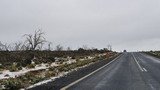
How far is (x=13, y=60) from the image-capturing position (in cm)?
3191

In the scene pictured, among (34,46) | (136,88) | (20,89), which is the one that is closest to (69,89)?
(20,89)

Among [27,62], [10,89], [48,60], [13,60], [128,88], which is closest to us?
[10,89]

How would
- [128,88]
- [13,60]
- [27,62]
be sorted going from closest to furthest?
[128,88]
[27,62]
[13,60]

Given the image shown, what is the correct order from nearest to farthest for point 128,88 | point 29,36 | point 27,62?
point 128,88, point 27,62, point 29,36

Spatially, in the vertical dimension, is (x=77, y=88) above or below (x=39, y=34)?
below

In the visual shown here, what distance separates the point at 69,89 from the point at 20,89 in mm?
1849

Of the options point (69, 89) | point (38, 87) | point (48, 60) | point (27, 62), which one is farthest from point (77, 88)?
point (48, 60)

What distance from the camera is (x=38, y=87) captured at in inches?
547

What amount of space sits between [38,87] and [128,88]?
140 inches

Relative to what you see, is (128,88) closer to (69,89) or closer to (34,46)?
(69,89)

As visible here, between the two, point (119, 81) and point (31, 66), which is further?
point (31, 66)

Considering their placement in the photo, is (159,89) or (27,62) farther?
(27,62)

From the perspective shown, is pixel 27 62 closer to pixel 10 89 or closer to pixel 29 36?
pixel 10 89

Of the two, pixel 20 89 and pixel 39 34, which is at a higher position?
pixel 39 34
